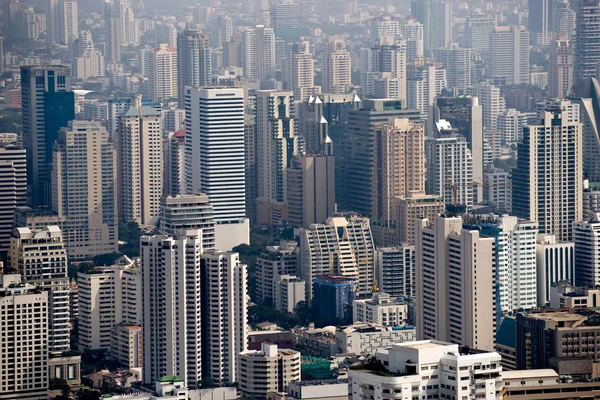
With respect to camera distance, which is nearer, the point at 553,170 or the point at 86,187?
the point at 553,170

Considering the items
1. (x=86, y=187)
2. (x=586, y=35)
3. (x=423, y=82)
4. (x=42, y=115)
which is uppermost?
(x=586, y=35)

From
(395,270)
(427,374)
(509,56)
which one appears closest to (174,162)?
(395,270)

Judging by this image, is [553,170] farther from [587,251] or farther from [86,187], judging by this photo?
[86,187]

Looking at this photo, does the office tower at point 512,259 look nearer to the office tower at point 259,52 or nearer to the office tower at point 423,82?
the office tower at point 423,82

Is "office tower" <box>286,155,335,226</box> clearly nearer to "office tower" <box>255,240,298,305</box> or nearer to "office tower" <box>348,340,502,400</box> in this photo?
"office tower" <box>255,240,298,305</box>

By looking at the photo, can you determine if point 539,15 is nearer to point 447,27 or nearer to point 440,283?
point 447,27
